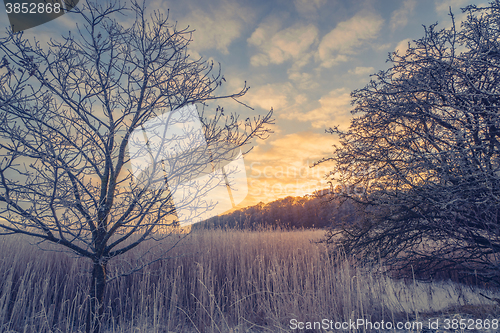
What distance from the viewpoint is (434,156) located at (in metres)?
3.40

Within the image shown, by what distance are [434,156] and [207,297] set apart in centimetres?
437

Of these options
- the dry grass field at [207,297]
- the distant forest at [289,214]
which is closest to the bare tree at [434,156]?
the dry grass field at [207,297]

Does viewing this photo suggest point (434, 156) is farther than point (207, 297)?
No

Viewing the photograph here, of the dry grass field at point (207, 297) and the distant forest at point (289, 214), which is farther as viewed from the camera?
the distant forest at point (289, 214)

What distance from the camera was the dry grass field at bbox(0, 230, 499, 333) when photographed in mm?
3637

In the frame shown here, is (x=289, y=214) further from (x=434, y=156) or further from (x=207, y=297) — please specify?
(x=434, y=156)

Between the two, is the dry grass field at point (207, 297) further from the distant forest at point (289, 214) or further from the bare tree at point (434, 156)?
the distant forest at point (289, 214)

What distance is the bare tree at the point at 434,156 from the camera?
125 inches

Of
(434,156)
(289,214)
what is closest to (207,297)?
(434,156)

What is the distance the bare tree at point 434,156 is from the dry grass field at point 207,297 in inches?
30.6

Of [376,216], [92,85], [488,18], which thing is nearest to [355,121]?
[376,216]

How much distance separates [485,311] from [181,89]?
534 cm

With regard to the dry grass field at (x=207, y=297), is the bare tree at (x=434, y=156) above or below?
above

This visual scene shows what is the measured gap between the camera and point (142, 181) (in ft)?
8.90
